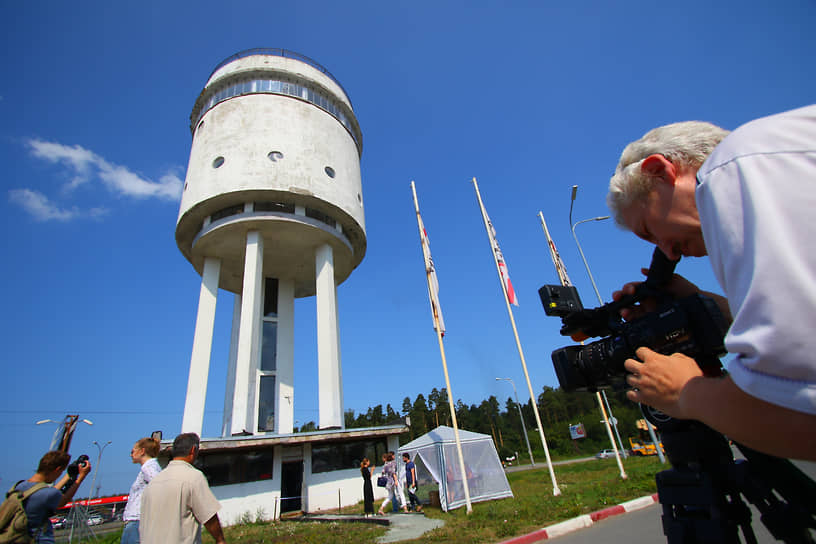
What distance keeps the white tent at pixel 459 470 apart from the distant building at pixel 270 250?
3.63 meters

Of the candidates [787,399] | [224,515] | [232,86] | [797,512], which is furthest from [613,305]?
[232,86]

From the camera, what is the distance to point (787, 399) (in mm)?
595

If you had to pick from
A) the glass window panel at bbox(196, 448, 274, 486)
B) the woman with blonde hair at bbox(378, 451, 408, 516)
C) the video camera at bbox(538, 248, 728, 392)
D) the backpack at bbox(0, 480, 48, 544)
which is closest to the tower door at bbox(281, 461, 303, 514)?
the glass window panel at bbox(196, 448, 274, 486)

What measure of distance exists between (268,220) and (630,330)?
13700mm

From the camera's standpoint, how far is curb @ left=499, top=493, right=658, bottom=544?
16.6ft

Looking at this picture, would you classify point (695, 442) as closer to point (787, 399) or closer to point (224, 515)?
point (787, 399)

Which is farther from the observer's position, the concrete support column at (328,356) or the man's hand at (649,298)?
the concrete support column at (328,356)

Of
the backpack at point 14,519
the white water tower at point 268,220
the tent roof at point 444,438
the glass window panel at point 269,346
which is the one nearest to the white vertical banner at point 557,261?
the tent roof at point 444,438

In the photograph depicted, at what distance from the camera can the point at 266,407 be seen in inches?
592

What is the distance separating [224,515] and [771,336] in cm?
1425

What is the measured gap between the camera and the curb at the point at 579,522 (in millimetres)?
5058

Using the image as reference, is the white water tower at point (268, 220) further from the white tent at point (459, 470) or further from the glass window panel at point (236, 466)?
the white tent at point (459, 470)

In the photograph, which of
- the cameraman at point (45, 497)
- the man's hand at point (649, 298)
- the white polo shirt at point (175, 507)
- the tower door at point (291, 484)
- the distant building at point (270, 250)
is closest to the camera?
the man's hand at point (649, 298)

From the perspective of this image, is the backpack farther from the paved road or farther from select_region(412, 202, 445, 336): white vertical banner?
select_region(412, 202, 445, 336): white vertical banner
